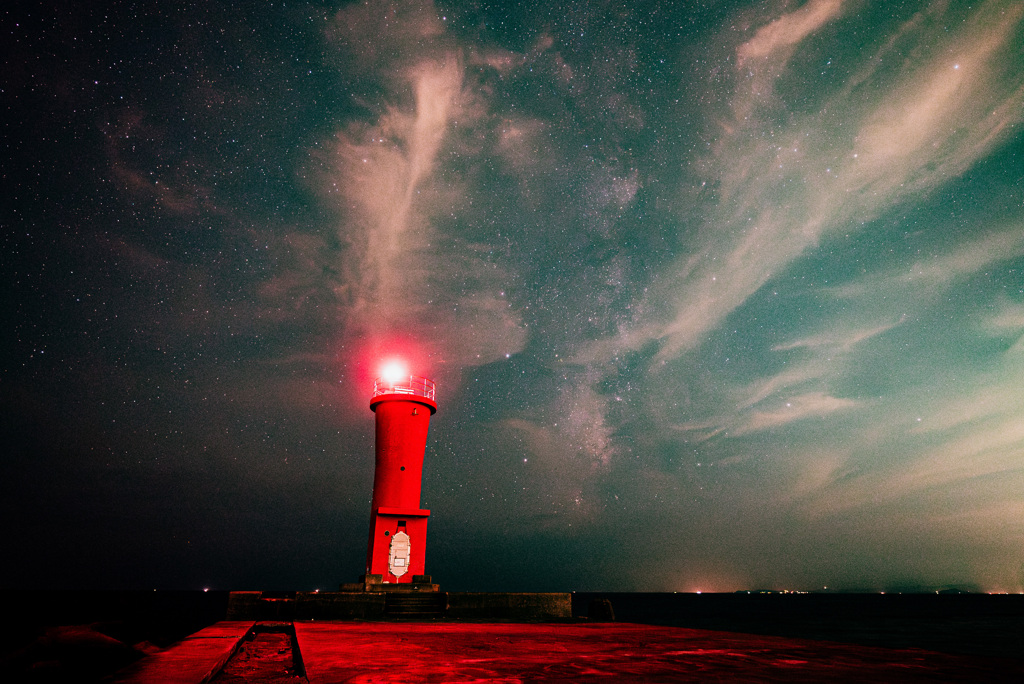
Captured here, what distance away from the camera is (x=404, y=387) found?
22328 millimetres

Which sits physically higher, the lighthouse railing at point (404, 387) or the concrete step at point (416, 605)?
the lighthouse railing at point (404, 387)

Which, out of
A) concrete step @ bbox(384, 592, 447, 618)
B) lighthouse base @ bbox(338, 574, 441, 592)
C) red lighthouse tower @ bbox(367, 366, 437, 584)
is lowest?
concrete step @ bbox(384, 592, 447, 618)

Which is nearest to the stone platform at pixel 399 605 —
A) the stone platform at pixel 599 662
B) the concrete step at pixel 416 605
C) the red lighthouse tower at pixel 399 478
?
the concrete step at pixel 416 605

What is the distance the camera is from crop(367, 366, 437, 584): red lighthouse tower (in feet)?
64.2

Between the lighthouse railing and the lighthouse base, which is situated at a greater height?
the lighthouse railing

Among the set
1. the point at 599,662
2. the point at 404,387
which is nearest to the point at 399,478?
the point at 404,387

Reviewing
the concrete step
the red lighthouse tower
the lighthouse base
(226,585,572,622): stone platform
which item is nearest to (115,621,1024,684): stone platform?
(226,585,572,622): stone platform

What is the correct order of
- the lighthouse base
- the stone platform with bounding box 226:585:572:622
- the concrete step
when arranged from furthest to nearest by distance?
the lighthouse base
the concrete step
the stone platform with bounding box 226:585:572:622

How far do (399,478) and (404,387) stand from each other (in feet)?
11.8

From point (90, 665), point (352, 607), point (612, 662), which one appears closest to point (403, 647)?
point (612, 662)

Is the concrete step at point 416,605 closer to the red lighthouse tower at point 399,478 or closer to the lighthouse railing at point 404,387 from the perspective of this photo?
the red lighthouse tower at point 399,478

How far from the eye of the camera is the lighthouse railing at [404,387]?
872 inches

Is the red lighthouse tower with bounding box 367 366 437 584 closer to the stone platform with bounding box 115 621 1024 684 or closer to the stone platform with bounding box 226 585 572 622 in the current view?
the stone platform with bounding box 226 585 572 622

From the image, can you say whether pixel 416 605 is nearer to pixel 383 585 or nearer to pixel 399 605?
pixel 399 605
